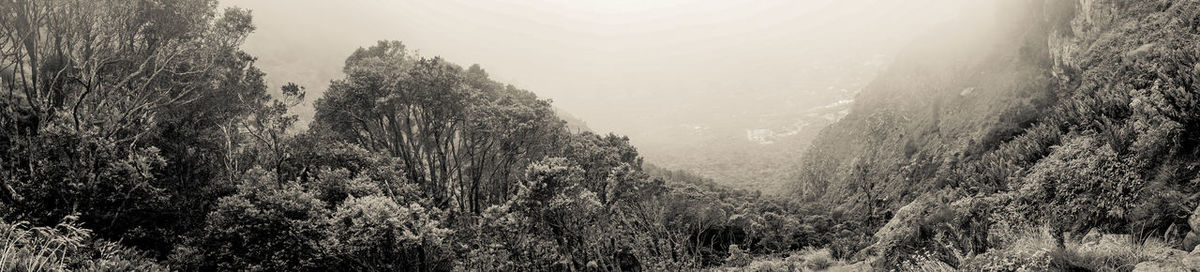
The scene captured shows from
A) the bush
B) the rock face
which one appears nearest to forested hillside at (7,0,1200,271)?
the rock face

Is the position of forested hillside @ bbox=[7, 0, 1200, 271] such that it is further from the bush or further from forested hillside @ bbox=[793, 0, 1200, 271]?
the bush

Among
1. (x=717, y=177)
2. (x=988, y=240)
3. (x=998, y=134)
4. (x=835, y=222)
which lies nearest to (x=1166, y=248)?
(x=988, y=240)

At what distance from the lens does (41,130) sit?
11.9m

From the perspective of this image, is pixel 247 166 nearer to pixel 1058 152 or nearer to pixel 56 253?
pixel 56 253

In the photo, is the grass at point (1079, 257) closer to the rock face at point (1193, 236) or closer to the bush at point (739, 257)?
the rock face at point (1193, 236)

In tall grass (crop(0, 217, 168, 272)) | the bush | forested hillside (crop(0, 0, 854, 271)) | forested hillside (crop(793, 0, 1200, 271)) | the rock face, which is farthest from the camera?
the bush

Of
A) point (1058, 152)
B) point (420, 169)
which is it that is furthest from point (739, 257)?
point (420, 169)

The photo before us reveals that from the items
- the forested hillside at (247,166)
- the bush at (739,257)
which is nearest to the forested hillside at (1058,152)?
the bush at (739,257)

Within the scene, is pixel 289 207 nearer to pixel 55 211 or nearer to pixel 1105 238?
pixel 55 211

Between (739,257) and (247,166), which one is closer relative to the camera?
(247,166)

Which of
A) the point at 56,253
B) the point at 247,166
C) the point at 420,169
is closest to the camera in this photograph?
the point at 56,253

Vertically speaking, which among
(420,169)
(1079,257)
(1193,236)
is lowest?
(1193,236)

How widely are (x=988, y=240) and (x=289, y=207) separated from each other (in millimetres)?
14379

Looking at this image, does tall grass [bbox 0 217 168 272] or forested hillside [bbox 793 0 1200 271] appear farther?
forested hillside [bbox 793 0 1200 271]
